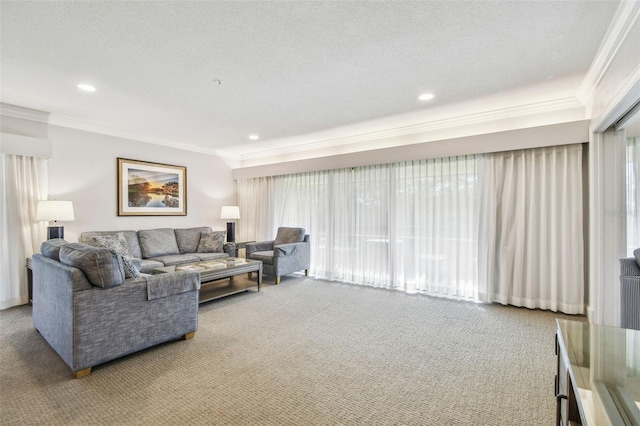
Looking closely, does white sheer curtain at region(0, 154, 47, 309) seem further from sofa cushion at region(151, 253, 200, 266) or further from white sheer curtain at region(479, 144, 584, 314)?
white sheer curtain at region(479, 144, 584, 314)

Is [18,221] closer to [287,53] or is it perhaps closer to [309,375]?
[287,53]

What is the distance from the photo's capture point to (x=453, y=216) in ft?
13.6

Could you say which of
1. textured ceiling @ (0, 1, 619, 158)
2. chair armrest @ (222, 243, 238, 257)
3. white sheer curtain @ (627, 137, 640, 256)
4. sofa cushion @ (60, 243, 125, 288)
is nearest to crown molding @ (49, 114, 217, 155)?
textured ceiling @ (0, 1, 619, 158)

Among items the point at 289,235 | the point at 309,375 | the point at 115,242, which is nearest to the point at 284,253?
the point at 289,235

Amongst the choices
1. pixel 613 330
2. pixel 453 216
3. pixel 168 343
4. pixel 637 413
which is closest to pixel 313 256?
pixel 453 216

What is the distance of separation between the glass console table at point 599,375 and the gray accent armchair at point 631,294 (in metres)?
1.22

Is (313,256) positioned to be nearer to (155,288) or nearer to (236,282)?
(236,282)

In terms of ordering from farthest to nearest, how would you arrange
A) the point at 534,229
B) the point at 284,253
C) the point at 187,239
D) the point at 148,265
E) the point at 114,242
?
the point at 187,239, the point at 284,253, the point at 148,265, the point at 114,242, the point at 534,229

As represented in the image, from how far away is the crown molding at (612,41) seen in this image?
1855 millimetres

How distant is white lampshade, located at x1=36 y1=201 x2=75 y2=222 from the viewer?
3.68 meters

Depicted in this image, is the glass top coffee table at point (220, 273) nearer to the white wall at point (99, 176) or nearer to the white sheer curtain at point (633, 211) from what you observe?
the white wall at point (99, 176)

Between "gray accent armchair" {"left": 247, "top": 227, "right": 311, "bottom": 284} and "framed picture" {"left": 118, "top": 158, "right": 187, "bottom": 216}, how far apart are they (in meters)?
1.73

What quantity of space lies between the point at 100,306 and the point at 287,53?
249cm

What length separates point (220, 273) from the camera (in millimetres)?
3854
